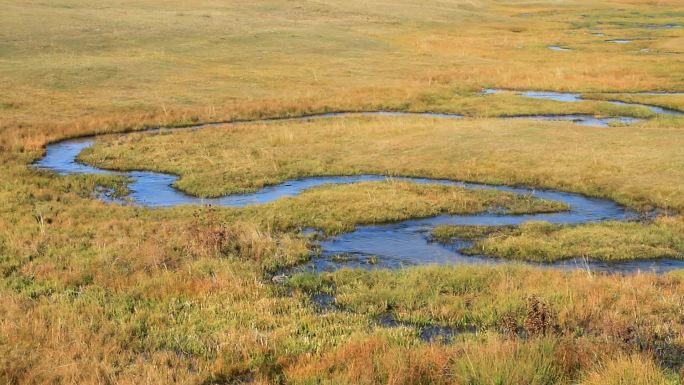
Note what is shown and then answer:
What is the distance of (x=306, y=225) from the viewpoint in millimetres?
24938

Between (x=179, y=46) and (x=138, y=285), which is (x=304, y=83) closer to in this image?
(x=179, y=46)

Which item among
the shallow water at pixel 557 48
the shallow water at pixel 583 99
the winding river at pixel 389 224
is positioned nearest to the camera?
the winding river at pixel 389 224

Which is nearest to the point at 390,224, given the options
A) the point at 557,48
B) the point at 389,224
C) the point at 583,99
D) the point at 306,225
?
the point at 389,224

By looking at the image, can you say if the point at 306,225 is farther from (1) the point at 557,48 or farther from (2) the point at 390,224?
(1) the point at 557,48

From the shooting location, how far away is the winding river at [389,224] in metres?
20.6

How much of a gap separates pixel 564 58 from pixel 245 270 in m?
70.3

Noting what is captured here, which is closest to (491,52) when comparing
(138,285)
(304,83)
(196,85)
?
(304,83)

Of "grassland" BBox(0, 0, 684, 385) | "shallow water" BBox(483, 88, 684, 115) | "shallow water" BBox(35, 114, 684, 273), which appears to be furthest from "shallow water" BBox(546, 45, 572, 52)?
→ "shallow water" BBox(35, 114, 684, 273)

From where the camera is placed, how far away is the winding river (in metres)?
20.6

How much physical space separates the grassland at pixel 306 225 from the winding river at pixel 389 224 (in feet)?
2.44

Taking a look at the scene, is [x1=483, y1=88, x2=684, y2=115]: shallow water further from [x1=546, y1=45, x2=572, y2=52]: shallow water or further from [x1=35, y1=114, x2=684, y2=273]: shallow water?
[x1=546, y1=45, x2=572, y2=52]: shallow water

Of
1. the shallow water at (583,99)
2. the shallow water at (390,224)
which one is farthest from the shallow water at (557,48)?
the shallow water at (390,224)

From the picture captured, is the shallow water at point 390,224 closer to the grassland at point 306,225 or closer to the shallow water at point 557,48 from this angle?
the grassland at point 306,225

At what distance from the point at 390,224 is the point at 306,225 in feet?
10.1
